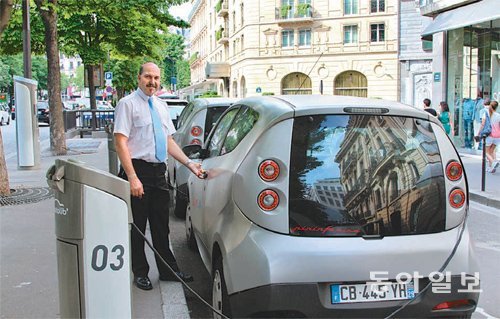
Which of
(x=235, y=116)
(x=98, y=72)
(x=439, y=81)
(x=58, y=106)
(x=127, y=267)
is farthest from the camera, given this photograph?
(x=98, y=72)

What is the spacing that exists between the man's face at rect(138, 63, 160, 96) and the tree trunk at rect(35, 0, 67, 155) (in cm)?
1193

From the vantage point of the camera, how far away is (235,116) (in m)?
4.91

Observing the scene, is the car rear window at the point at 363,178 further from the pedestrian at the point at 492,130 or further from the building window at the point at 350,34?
the building window at the point at 350,34

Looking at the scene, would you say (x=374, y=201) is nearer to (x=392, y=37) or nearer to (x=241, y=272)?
(x=241, y=272)

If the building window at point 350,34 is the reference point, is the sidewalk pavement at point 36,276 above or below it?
below

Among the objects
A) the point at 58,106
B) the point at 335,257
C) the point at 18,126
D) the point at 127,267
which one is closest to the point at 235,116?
the point at 335,257

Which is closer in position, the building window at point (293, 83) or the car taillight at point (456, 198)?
the car taillight at point (456, 198)

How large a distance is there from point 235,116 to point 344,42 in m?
50.3

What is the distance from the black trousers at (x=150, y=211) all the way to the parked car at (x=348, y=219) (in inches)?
46.5

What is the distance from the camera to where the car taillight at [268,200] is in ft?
11.4

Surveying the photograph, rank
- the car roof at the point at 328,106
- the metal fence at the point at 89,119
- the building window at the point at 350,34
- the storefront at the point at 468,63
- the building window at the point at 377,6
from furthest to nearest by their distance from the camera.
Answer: the building window at the point at 350,34
the building window at the point at 377,6
the metal fence at the point at 89,119
the storefront at the point at 468,63
the car roof at the point at 328,106

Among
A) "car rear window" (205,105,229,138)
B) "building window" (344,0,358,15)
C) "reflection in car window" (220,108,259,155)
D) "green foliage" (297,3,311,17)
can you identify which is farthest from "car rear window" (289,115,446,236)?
"green foliage" (297,3,311,17)

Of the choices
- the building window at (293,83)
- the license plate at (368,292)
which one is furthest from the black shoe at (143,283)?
the building window at (293,83)

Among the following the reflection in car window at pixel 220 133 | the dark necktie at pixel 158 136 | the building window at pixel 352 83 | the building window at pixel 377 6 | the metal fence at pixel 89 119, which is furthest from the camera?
the building window at pixel 352 83
